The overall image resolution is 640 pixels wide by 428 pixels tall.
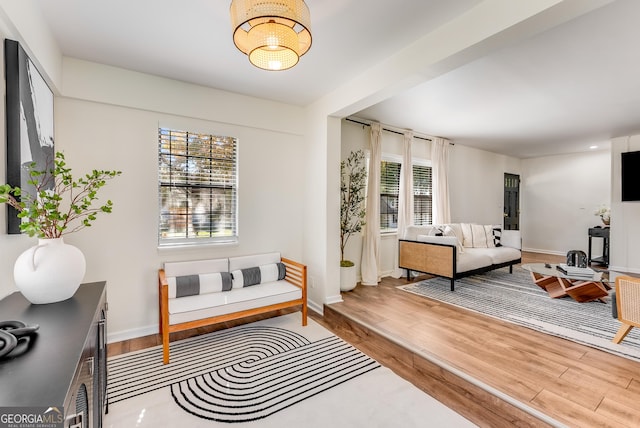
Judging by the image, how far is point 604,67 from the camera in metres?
A: 2.79

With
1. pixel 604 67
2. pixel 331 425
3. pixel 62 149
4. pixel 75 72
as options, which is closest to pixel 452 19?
pixel 604 67

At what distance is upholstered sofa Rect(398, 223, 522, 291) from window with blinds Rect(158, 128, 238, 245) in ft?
8.91

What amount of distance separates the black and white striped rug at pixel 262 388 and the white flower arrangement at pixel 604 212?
6.60 m

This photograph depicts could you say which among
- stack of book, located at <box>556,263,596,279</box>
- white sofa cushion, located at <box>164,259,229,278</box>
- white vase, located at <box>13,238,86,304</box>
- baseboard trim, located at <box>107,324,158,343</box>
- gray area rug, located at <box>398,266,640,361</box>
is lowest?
baseboard trim, located at <box>107,324,158,343</box>

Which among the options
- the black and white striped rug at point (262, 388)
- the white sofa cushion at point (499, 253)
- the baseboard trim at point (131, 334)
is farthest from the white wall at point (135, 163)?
the white sofa cushion at point (499, 253)

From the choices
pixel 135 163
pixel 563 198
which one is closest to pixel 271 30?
pixel 135 163

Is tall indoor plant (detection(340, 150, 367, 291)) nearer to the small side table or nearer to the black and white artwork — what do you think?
the black and white artwork

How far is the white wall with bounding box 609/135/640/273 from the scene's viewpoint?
5367mm

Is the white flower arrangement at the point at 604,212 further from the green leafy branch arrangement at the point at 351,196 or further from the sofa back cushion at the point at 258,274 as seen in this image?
the sofa back cushion at the point at 258,274

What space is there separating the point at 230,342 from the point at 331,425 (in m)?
1.39

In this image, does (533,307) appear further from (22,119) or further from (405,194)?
(22,119)

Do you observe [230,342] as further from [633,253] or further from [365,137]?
[633,253]

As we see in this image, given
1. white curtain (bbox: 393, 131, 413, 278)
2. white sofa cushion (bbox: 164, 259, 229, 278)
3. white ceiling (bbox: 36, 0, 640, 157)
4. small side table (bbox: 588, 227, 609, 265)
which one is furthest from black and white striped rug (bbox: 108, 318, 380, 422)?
small side table (bbox: 588, 227, 609, 265)

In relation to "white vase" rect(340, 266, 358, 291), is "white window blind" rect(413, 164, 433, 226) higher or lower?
higher
